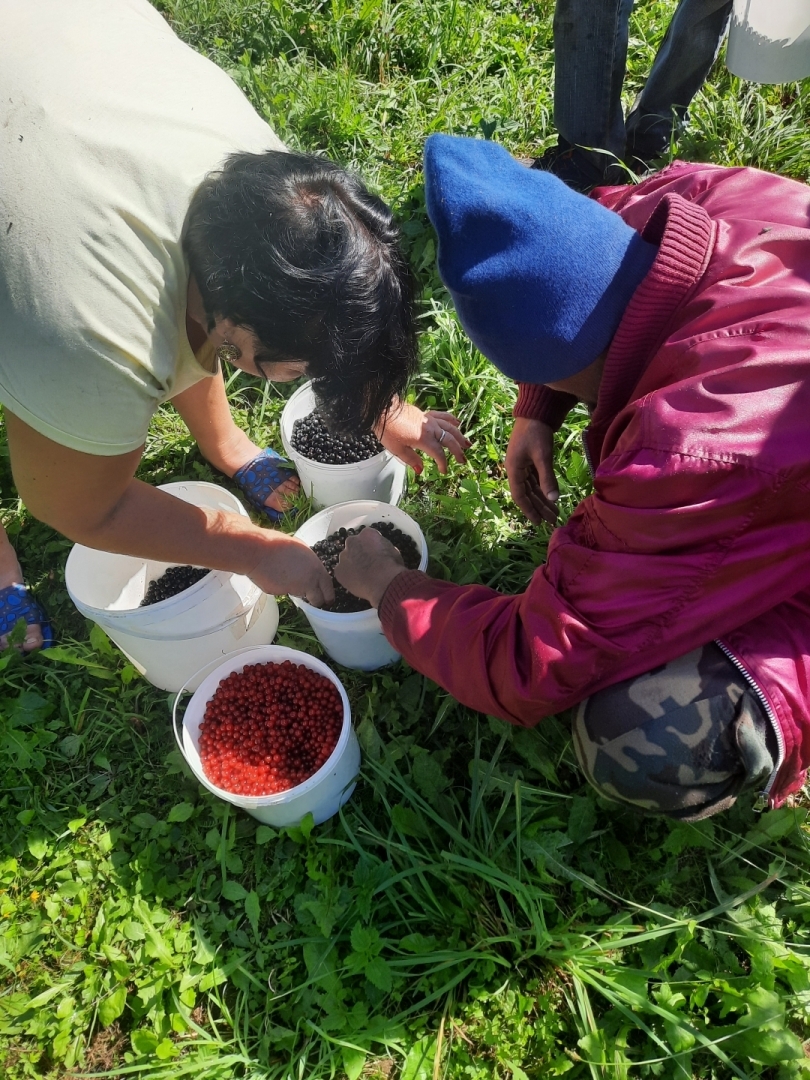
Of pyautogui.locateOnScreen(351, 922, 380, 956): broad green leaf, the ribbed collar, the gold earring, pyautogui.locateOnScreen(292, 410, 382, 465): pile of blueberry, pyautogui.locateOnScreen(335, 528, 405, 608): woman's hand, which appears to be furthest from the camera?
pyautogui.locateOnScreen(292, 410, 382, 465): pile of blueberry

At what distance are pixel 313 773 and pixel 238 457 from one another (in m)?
1.17

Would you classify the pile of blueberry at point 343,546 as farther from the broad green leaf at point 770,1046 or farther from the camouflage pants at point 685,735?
the broad green leaf at point 770,1046

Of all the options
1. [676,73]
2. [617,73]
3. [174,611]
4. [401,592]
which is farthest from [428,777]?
[676,73]

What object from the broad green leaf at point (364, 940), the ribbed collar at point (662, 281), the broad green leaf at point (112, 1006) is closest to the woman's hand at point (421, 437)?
the ribbed collar at point (662, 281)

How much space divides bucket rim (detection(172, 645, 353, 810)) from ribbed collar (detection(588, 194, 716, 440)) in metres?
1.00

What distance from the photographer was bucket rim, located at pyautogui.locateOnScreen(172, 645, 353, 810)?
1.71m

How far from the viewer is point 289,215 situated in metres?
1.30

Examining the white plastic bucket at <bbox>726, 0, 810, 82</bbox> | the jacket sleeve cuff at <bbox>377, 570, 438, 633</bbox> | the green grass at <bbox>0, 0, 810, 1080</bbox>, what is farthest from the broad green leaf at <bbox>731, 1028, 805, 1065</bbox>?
the white plastic bucket at <bbox>726, 0, 810, 82</bbox>

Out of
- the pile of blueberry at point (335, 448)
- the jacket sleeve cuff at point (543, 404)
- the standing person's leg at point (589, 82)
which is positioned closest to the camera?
the jacket sleeve cuff at point (543, 404)

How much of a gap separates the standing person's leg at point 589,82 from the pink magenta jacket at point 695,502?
125cm

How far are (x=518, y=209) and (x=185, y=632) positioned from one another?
4.30 feet

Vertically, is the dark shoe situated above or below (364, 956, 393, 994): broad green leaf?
above

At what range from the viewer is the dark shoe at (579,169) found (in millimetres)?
2877

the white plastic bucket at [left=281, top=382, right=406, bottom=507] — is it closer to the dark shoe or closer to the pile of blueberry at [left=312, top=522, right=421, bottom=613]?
the pile of blueberry at [left=312, top=522, right=421, bottom=613]
